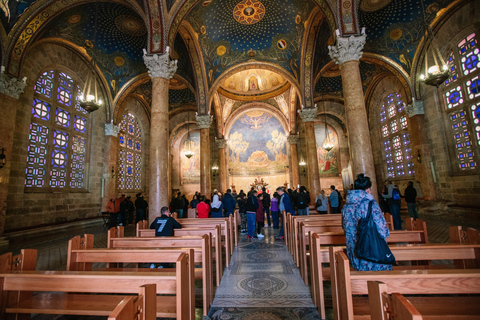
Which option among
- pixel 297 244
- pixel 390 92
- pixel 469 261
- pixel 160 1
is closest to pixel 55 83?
pixel 160 1

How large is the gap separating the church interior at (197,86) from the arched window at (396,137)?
9 centimetres

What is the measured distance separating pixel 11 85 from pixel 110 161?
5.32m

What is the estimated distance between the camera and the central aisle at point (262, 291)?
9.04ft

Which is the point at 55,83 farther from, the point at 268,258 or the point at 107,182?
the point at 268,258

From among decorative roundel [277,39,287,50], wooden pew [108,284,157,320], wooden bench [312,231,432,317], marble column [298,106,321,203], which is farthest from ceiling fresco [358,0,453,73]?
wooden pew [108,284,157,320]

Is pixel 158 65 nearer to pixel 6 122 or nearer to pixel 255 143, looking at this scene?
pixel 6 122

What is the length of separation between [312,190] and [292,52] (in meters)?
7.23

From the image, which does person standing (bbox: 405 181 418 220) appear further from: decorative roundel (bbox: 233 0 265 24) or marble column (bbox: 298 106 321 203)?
decorative roundel (bbox: 233 0 265 24)

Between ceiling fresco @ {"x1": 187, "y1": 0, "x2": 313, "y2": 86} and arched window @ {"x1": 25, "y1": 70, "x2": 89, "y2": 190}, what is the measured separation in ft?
20.4

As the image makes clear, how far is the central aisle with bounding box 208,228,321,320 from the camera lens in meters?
2.75

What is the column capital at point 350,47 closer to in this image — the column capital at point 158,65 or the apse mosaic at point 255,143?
the column capital at point 158,65

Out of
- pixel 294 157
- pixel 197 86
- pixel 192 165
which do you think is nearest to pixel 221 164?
pixel 192 165

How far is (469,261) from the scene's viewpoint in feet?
8.59

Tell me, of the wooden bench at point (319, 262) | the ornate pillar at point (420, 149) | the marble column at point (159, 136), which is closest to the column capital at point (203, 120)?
the marble column at point (159, 136)
